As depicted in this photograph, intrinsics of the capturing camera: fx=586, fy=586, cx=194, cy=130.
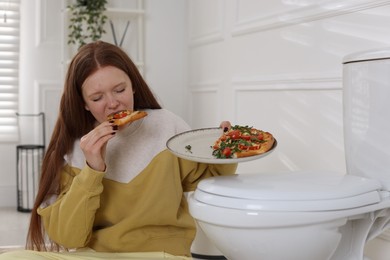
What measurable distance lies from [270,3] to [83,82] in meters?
1.11

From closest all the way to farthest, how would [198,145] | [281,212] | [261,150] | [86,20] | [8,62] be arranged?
[281,212]
[261,150]
[198,145]
[86,20]
[8,62]

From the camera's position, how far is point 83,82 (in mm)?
1745

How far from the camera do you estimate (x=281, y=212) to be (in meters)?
1.36

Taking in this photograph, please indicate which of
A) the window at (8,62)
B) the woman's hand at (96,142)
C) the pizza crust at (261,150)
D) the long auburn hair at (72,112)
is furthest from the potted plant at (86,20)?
the pizza crust at (261,150)

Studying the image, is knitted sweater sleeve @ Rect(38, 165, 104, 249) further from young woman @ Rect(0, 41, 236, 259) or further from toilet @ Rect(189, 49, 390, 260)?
toilet @ Rect(189, 49, 390, 260)

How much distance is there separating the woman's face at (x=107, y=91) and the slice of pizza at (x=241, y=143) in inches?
12.0

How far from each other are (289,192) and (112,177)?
0.60 meters

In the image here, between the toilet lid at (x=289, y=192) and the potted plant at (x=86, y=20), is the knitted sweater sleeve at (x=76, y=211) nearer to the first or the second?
the toilet lid at (x=289, y=192)

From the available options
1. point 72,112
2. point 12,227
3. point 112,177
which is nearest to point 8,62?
point 12,227

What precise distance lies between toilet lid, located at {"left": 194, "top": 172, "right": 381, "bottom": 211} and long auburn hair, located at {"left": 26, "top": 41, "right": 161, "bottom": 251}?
18.7 inches

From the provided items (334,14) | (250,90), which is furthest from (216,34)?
(334,14)

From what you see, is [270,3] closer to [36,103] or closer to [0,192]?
[36,103]

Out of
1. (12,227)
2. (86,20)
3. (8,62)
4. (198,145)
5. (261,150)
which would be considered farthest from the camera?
(8,62)

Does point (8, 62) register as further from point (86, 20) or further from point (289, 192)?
point (289, 192)
